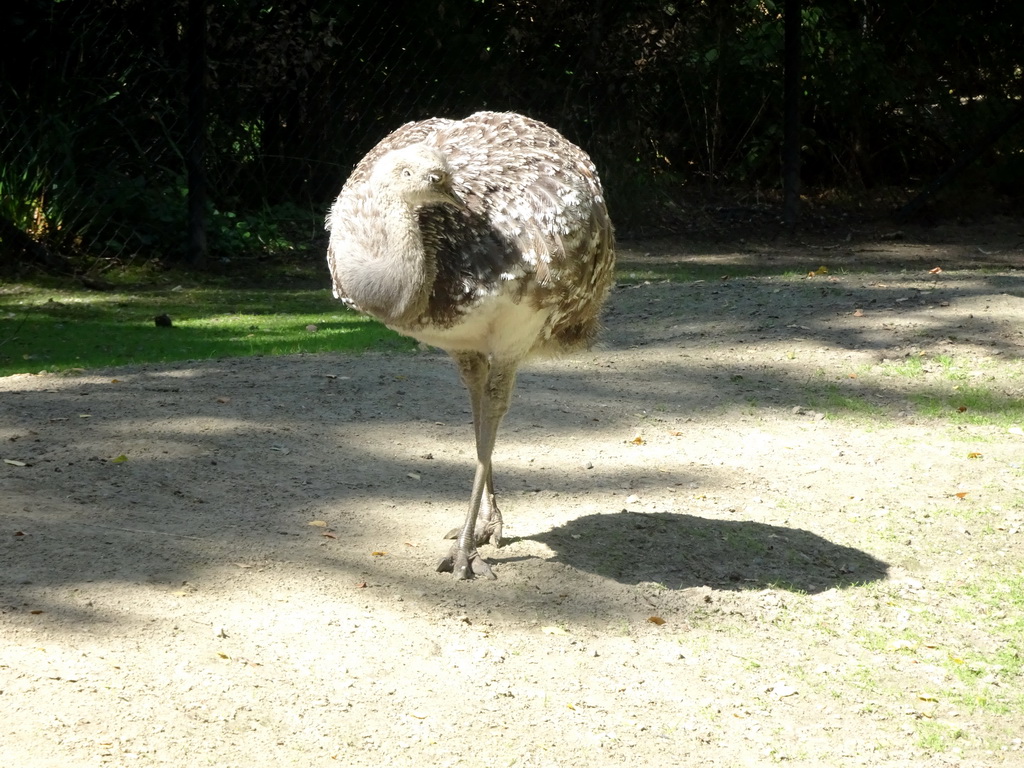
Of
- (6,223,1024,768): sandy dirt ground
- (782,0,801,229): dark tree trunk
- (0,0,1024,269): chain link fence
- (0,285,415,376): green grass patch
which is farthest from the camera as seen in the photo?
(782,0,801,229): dark tree trunk

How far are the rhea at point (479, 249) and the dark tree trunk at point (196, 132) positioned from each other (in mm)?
6481

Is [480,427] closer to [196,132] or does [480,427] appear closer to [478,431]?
[478,431]

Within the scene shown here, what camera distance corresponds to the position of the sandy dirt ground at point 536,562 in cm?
368

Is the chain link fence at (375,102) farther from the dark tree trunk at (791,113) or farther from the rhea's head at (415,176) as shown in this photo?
the rhea's head at (415,176)

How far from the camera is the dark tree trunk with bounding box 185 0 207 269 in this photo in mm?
10742

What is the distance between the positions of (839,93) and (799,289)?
5593 millimetres

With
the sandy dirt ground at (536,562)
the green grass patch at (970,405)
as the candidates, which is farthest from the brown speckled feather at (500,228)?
the green grass patch at (970,405)

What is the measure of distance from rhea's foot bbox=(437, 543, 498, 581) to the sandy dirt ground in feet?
0.20

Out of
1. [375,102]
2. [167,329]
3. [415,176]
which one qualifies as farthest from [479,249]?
[375,102]

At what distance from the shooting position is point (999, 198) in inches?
559

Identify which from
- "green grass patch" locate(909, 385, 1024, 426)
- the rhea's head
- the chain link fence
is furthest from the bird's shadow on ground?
the chain link fence

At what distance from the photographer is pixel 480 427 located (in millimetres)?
4711

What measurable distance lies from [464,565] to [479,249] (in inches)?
47.3

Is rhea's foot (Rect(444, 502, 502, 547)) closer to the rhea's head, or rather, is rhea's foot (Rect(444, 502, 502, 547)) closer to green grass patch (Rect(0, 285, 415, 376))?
the rhea's head
